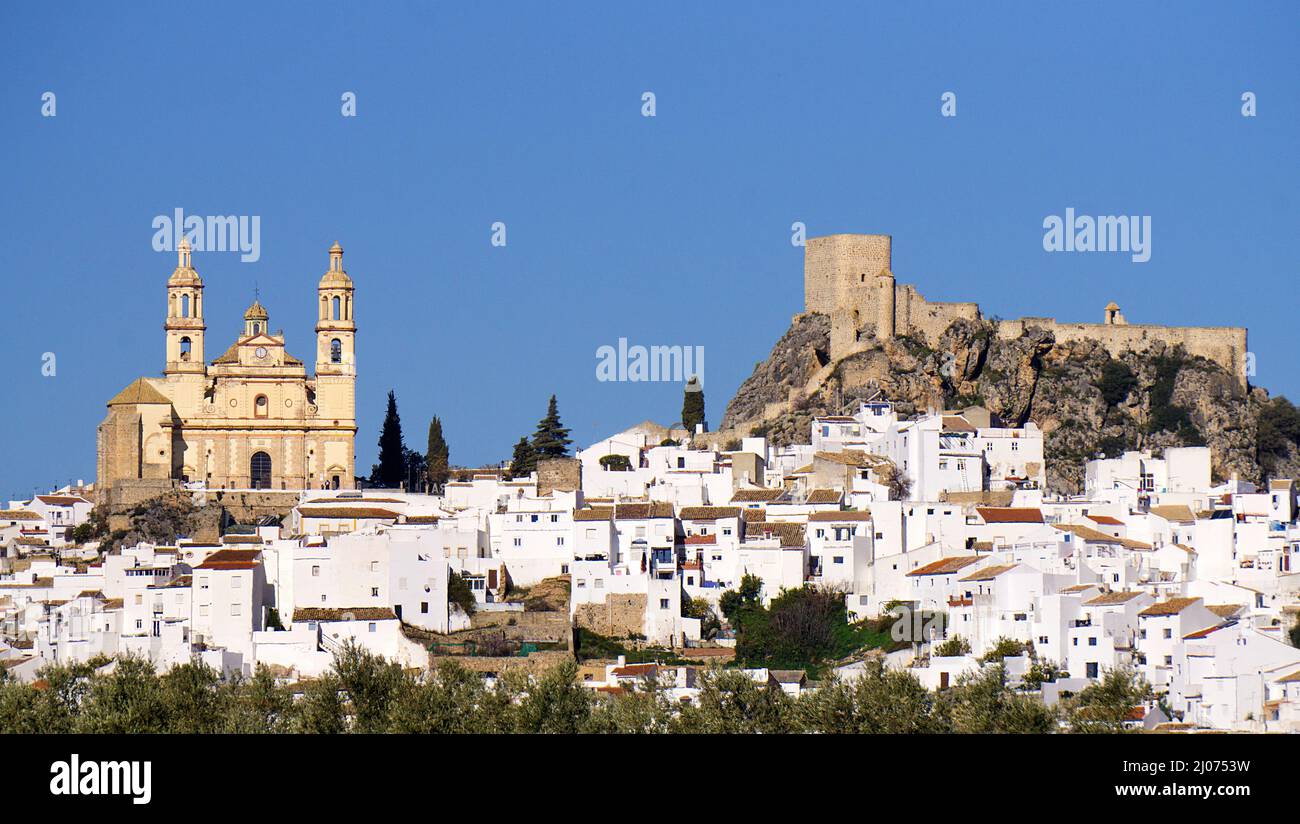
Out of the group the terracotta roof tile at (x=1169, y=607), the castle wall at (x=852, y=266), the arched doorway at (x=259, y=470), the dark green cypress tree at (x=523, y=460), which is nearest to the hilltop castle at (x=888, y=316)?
the castle wall at (x=852, y=266)

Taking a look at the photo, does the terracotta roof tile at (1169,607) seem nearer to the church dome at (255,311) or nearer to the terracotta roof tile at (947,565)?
the terracotta roof tile at (947,565)

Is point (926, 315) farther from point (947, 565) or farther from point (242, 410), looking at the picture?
point (947, 565)

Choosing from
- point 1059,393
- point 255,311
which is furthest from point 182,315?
point 1059,393

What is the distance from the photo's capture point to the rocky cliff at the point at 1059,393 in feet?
272

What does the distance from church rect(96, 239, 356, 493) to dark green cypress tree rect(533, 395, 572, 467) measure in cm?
615

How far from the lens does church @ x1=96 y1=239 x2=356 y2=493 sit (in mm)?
77938

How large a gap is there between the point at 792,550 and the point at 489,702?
1683cm

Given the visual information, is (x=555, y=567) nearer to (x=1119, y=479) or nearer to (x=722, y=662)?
(x=722, y=662)

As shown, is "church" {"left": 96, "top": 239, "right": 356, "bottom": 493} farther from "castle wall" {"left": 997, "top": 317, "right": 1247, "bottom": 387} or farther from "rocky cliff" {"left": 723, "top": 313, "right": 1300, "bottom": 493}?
"castle wall" {"left": 997, "top": 317, "right": 1247, "bottom": 387}

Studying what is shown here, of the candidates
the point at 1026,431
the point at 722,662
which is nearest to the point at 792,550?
the point at 722,662

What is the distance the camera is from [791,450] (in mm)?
73500

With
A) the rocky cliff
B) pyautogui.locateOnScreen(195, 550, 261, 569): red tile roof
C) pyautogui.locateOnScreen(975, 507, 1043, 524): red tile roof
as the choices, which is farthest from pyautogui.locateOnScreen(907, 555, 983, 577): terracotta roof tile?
the rocky cliff

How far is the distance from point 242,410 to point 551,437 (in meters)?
10.2

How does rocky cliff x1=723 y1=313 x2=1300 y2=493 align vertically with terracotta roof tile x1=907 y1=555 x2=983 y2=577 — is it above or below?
above
